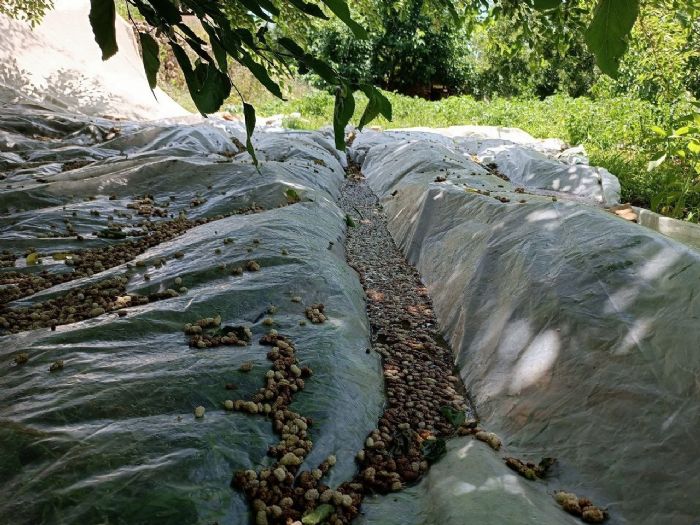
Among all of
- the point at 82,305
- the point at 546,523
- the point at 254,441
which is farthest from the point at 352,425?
the point at 82,305

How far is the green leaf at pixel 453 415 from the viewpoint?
222 cm

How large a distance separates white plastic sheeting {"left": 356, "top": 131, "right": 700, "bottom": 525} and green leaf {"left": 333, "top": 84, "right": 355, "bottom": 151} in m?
1.40

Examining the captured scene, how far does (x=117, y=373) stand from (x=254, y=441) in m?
0.57

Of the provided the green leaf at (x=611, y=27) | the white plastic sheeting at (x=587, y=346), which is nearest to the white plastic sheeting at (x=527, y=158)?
the white plastic sheeting at (x=587, y=346)

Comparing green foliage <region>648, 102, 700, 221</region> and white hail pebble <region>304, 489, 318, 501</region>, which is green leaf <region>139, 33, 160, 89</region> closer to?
white hail pebble <region>304, 489, 318, 501</region>

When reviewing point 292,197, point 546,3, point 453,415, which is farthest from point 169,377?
point 292,197

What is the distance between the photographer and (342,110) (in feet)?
3.05

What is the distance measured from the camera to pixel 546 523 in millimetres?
1418

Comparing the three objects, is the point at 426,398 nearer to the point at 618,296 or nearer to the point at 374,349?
the point at 374,349

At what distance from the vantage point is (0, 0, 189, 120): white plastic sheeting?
959cm

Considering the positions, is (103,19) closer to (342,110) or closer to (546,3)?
(342,110)

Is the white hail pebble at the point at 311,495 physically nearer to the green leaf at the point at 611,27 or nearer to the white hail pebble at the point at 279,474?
the white hail pebble at the point at 279,474

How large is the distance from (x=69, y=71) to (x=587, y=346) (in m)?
11.3

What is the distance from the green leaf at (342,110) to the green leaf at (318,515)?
3.71 ft
